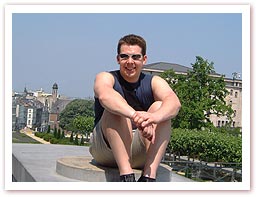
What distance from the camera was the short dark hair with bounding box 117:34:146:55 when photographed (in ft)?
11.2

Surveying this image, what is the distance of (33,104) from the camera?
65938 mm

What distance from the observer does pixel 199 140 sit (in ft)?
62.3

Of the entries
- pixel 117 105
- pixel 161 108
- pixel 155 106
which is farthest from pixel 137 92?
pixel 117 105

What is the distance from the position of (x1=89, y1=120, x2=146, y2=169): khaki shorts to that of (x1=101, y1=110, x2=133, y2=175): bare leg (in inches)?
4.6

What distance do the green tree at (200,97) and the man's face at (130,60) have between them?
2237 centimetres

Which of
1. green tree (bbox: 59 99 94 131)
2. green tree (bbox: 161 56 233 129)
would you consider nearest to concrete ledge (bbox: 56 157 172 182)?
green tree (bbox: 161 56 233 129)

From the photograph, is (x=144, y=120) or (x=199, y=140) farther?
(x=199, y=140)

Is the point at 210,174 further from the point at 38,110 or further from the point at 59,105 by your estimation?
the point at 59,105

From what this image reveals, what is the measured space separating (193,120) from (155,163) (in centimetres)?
2327
